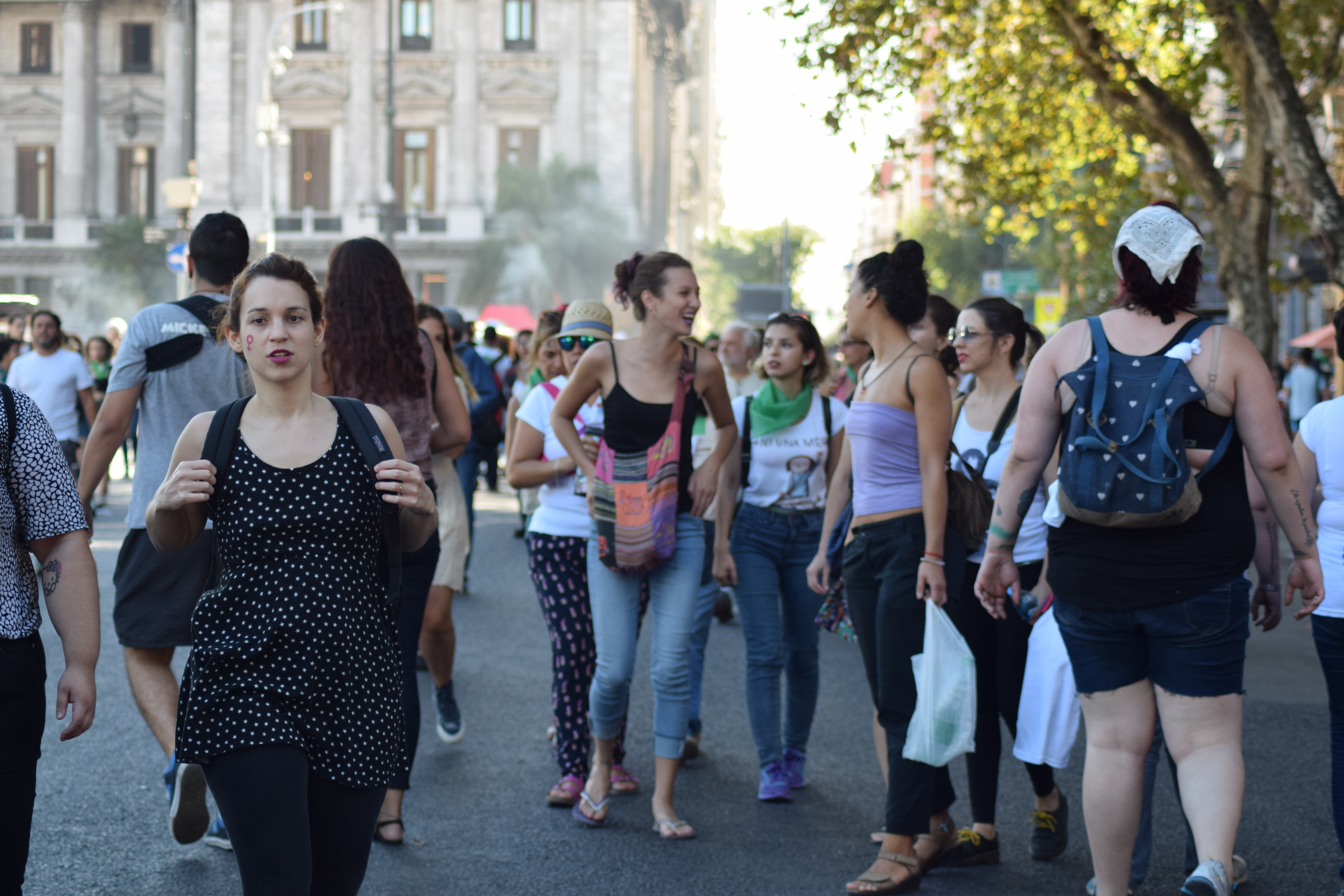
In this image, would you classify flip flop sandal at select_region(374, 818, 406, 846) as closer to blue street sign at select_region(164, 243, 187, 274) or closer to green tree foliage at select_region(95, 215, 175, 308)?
blue street sign at select_region(164, 243, 187, 274)

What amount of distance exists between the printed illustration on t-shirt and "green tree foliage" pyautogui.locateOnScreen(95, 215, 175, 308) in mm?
49107

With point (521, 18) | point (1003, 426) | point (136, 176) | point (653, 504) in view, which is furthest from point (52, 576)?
point (136, 176)

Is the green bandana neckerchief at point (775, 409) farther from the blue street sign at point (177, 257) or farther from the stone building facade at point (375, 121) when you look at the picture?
the stone building facade at point (375, 121)

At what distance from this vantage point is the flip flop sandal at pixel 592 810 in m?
5.45

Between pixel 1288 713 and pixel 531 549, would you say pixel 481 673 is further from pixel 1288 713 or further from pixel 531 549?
pixel 1288 713

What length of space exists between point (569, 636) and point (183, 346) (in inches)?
76.2

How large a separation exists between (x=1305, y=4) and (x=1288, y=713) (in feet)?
31.0

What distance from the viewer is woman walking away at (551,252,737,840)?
5.27 meters

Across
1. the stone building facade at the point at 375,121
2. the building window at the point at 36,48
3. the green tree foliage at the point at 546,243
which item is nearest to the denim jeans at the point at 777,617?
the green tree foliage at the point at 546,243

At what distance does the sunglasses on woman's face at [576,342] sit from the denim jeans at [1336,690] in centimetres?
316

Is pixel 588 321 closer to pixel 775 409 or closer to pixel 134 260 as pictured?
pixel 775 409

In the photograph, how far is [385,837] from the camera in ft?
17.0

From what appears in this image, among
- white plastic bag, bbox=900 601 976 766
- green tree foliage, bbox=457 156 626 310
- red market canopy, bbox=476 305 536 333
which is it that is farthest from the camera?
green tree foliage, bbox=457 156 626 310

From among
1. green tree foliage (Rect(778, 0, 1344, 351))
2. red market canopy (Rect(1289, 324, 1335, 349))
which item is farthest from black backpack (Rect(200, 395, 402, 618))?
red market canopy (Rect(1289, 324, 1335, 349))
